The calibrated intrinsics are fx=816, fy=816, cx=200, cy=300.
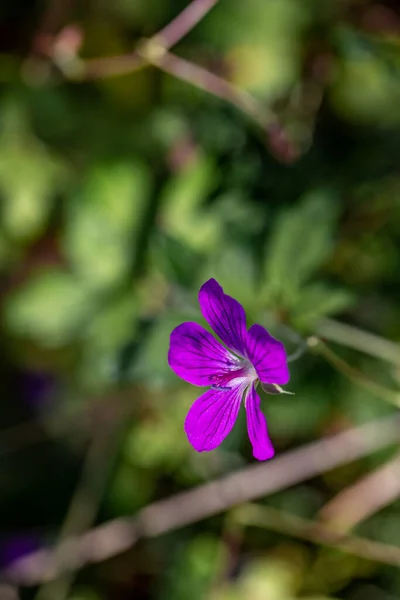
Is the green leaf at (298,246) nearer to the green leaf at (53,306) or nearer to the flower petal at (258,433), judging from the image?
the flower petal at (258,433)

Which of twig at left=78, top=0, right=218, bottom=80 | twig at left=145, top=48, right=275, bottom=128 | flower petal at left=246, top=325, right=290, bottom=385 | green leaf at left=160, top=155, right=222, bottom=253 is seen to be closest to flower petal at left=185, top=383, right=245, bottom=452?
flower petal at left=246, top=325, right=290, bottom=385

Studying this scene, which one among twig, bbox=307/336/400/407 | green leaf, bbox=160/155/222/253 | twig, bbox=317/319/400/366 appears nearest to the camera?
twig, bbox=307/336/400/407

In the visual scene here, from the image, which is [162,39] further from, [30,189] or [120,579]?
[120,579]

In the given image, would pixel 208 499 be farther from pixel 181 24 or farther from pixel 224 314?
pixel 181 24

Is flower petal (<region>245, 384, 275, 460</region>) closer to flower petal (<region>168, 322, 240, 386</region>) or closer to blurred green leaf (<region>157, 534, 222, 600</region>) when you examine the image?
flower petal (<region>168, 322, 240, 386</region>)

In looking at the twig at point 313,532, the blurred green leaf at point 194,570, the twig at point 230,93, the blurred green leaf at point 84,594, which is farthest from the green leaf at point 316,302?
the blurred green leaf at point 84,594
